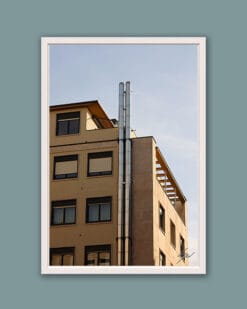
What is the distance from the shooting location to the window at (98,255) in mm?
4133

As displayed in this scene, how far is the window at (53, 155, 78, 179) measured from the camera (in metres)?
4.26

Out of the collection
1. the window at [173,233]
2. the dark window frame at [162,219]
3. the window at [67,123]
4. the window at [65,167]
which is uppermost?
the window at [67,123]

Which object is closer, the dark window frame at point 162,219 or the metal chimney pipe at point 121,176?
the metal chimney pipe at point 121,176

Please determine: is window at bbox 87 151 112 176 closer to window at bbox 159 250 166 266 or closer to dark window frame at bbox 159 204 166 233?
dark window frame at bbox 159 204 166 233

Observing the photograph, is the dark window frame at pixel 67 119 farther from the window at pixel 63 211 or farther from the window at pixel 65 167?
the window at pixel 63 211

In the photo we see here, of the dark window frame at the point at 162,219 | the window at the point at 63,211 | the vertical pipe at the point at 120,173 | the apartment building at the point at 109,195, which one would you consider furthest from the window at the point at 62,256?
the dark window frame at the point at 162,219

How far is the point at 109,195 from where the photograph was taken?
4266mm

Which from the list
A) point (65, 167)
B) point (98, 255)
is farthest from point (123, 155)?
point (98, 255)

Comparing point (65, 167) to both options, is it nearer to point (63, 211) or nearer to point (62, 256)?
point (63, 211)

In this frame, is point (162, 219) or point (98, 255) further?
point (162, 219)
